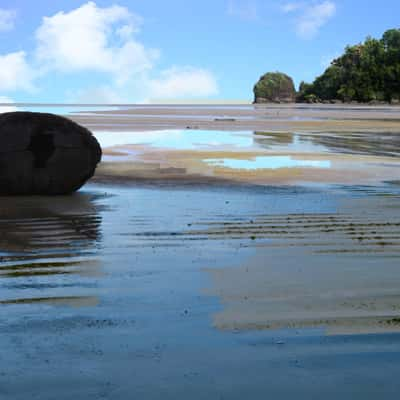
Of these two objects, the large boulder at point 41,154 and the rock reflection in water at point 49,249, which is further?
the large boulder at point 41,154

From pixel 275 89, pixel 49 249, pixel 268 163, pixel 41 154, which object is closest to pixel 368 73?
pixel 275 89

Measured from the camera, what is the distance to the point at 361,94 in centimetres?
12244

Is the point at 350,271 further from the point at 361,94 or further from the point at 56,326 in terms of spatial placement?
the point at 361,94

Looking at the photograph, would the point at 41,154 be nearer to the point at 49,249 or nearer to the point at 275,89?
the point at 49,249

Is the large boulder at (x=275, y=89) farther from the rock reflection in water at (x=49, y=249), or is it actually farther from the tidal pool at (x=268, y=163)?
the rock reflection in water at (x=49, y=249)

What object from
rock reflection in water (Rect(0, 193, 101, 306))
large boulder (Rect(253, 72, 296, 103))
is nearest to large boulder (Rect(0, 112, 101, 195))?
rock reflection in water (Rect(0, 193, 101, 306))

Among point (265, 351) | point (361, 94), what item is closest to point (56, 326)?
point (265, 351)

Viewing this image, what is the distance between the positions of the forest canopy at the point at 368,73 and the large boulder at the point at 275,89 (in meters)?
24.9

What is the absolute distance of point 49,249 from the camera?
5.77 m

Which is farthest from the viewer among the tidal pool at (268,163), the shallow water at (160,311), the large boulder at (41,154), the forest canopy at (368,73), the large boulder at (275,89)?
the large boulder at (275,89)

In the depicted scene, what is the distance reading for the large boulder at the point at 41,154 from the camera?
8578 mm

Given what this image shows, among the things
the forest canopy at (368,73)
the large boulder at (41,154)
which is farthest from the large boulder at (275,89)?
the large boulder at (41,154)

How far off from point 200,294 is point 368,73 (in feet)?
407

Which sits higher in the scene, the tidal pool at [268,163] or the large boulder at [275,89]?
the large boulder at [275,89]
